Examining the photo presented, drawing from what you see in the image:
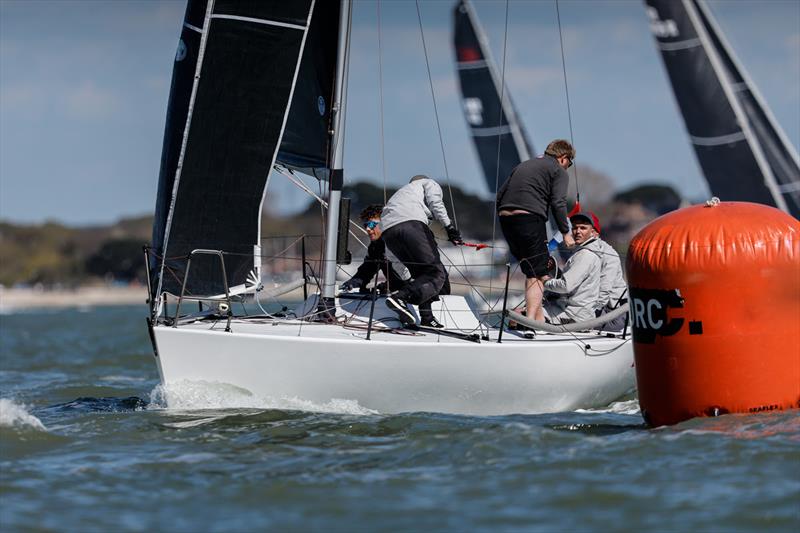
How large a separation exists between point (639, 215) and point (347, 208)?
164ft

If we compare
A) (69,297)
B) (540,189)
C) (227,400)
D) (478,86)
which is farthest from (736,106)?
(69,297)

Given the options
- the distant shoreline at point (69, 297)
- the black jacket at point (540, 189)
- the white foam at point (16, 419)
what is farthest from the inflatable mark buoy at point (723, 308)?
the distant shoreline at point (69, 297)

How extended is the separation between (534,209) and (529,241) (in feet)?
0.70

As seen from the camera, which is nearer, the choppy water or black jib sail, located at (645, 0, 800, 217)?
the choppy water

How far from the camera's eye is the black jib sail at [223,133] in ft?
25.9

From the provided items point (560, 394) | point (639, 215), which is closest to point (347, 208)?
point (560, 394)

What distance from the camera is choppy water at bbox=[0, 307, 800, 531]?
15.6 ft

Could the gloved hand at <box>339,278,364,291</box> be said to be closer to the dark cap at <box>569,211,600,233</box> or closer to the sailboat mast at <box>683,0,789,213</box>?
the dark cap at <box>569,211,600,233</box>

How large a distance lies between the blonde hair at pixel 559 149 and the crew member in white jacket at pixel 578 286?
585 millimetres

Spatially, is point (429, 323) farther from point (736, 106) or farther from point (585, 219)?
point (736, 106)

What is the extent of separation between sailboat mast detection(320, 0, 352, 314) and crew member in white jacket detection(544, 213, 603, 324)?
1474mm

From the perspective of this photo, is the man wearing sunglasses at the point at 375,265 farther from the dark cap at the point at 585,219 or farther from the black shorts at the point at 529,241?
the dark cap at the point at 585,219

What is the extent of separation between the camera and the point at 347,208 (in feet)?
27.6

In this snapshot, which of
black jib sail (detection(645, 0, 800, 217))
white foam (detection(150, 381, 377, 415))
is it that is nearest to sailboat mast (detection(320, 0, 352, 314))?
white foam (detection(150, 381, 377, 415))
